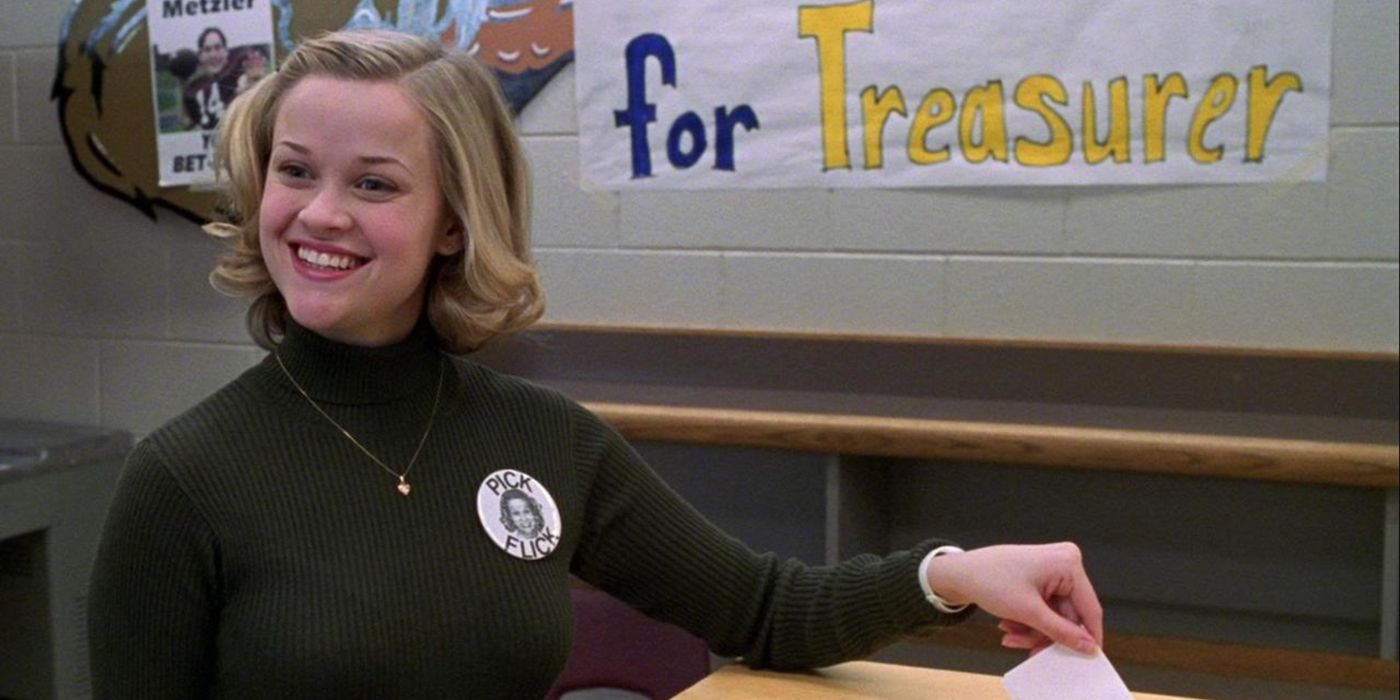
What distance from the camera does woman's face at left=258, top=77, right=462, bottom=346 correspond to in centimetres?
117

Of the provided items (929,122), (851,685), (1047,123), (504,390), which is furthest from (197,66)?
(851,685)

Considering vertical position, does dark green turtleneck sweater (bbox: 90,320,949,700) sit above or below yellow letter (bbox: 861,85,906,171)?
below

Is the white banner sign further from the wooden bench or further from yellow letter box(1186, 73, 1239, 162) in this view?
the wooden bench

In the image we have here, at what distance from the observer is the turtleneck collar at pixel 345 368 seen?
48.0 inches

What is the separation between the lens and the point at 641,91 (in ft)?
8.69

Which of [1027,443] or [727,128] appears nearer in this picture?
[1027,443]

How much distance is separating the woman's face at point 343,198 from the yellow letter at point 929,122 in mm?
1406

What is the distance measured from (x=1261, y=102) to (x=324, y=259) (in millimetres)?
1633

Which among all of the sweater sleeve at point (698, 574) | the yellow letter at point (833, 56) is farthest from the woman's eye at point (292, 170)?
the yellow letter at point (833, 56)

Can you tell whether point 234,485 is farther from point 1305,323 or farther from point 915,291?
point 1305,323

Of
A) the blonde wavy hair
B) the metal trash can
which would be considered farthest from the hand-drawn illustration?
the blonde wavy hair

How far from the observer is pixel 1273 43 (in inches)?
88.0

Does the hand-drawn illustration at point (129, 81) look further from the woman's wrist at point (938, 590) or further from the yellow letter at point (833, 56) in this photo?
the woman's wrist at point (938, 590)

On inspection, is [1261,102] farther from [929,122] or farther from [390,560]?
[390,560]
